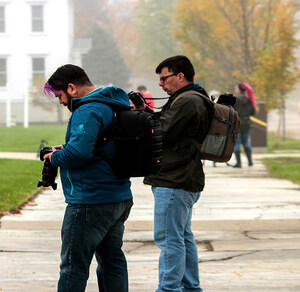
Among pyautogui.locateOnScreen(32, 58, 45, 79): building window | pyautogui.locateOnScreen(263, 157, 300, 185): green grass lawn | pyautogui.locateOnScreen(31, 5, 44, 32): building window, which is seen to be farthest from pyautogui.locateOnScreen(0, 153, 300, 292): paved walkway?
pyautogui.locateOnScreen(31, 5, 44, 32): building window

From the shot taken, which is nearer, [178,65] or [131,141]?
[131,141]

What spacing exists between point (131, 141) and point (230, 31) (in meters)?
25.9

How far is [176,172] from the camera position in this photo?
15.3 ft

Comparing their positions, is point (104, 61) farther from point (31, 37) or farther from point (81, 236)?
point (81, 236)

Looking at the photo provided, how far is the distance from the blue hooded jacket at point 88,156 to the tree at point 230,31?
22.8 metres

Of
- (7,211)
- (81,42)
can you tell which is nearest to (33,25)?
(81,42)

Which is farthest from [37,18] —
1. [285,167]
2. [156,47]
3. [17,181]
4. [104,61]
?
[17,181]

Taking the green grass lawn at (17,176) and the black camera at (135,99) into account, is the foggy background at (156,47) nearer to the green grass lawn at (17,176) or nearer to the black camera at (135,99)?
the black camera at (135,99)

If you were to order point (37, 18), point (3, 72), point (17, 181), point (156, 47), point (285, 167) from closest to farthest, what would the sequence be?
1. point (17, 181)
2. point (285, 167)
3. point (37, 18)
4. point (3, 72)
5. point (156, 47)

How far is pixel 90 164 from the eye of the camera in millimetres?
3889

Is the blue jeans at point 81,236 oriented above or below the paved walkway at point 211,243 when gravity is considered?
above

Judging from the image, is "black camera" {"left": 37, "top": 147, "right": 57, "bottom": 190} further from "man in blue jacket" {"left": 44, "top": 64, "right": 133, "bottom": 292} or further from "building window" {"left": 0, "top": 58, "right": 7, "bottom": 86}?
"building window" {"left": 0, "top": 58, "right": 7, "bottom": 86}

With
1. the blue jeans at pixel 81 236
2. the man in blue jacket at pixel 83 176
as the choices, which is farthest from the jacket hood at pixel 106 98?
the blue jeans at pixel 81 236

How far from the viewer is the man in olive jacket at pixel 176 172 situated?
15.1 ft
